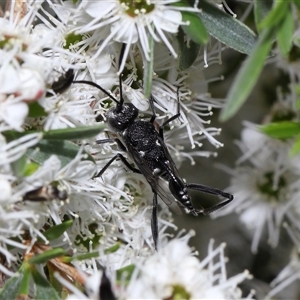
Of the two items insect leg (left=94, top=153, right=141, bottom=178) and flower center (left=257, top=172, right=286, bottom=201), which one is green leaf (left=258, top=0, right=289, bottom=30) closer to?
insect leg (left=94, top=153, right=141, bottom=178)

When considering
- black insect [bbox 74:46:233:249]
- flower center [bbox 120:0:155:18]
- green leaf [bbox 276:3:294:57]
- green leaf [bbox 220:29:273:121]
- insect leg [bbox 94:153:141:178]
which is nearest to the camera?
green leaf [bbox 220:29:273:121]

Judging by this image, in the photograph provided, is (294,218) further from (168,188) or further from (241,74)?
(241,74)

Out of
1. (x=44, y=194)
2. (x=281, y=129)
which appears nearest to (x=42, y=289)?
(x=44, y=194)

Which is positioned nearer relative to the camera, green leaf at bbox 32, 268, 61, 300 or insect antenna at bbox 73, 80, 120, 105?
green leaf at bbox 32, 268, 61, 300

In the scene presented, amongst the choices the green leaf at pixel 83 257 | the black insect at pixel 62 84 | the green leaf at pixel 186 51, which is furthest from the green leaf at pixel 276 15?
the green leaf at pixel 83 257

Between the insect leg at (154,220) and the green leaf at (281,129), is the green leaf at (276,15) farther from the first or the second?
the insect leg at (154,220)

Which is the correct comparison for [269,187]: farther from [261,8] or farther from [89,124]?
[261,8]

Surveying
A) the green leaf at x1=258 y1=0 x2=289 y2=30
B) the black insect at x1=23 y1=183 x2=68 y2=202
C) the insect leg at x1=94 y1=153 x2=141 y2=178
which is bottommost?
the insect leg at x1=94 y1=153 x2=141 y2=178

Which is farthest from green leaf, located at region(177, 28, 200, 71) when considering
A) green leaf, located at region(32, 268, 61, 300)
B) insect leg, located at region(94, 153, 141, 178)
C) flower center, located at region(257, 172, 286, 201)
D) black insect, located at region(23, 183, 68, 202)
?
flower center, located at region(257, 172, 286, 201)
